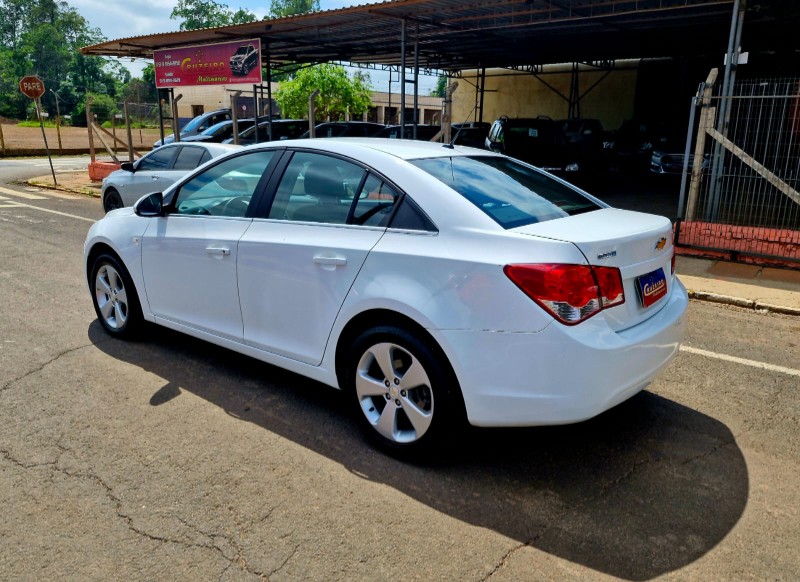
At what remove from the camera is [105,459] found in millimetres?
3361

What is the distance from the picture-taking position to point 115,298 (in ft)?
16.7

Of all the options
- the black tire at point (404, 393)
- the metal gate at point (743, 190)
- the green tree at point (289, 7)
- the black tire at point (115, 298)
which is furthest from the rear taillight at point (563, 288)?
the green tree at point (289, 7)

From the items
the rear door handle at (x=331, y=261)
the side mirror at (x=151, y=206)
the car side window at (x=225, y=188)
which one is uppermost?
the car side window at (x=225, y=188)

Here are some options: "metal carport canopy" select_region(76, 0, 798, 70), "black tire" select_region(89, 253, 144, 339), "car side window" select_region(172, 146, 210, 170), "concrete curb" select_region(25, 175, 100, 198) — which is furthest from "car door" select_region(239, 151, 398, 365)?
"concrete curb" select_region(25, 175, 100, 198)

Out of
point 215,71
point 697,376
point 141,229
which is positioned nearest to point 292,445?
point 141,229

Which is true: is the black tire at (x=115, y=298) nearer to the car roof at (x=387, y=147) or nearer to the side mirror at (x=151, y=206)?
the side mirror at (x=151, y=206)

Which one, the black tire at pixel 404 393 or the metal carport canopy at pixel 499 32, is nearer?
the black tire at pixel 404 393

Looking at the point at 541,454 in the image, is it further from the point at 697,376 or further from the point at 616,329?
the point at 697,376

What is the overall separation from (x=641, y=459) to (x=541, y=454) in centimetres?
52

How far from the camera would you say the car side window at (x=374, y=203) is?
3.43m

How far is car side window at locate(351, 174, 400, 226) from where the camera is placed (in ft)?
11.3

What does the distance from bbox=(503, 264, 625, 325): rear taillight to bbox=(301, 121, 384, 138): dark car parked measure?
51.2ft

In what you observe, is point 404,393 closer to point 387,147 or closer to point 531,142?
point 387,147

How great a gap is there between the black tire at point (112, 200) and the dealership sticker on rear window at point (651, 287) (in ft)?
34.6
